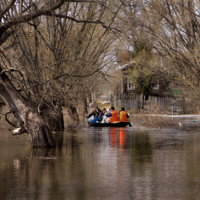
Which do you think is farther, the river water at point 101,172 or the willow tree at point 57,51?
the willow tree at point 57,51

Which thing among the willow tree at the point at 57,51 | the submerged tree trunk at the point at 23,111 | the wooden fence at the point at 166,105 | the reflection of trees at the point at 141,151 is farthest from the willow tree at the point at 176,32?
the wooden fence at the point at 166,105

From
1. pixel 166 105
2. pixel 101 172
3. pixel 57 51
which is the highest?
pixel 57 51

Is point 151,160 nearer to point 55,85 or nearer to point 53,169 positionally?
point 53,169

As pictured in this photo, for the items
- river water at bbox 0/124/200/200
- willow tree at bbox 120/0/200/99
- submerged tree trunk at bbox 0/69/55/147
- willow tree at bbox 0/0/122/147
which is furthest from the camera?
willow tree at bbox 120/0/200/99

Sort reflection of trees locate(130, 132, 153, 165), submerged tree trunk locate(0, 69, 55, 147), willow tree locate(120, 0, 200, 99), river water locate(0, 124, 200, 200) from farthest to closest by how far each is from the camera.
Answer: willow tree locate(120, 0, 200, 99) → submerged tree trunk locate(0, 69, 55, 147) → reflection of trees locate(130, 132, 153, 165) → river water locate(0, 124, 200, 200)

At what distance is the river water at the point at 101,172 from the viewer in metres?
8.62

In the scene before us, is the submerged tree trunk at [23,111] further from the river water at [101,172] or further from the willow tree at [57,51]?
the willow tree at [57,51]

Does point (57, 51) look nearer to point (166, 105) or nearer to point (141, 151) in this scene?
point (141, 151)

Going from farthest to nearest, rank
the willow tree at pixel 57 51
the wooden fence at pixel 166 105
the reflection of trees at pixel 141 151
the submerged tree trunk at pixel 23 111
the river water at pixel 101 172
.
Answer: the wooden fence at pixel 166 105 < the willow tree at pixel 57 51 < the submerged tree trunk at pixel 23 111 < the reflection of trees at pixel 141 151 < the river water at pixel 101 172

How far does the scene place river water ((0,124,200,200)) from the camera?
28.3 ft

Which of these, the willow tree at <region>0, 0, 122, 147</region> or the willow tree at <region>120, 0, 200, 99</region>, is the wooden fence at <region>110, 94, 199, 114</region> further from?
the willow tree at <region>0, 0, 122, 147</region>

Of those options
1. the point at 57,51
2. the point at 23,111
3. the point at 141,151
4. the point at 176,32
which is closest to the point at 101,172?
the point at 141,151

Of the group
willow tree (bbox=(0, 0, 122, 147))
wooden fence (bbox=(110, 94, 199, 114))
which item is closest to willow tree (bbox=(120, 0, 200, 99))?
willow tree (bbox=(0, 0, 122, 147))

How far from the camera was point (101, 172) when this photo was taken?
37.0 feet
